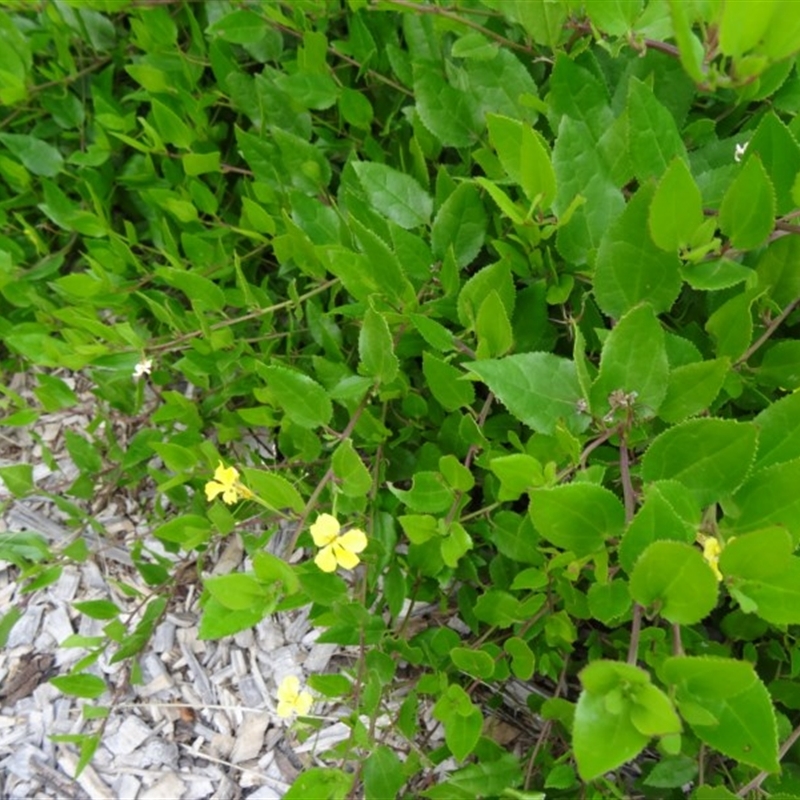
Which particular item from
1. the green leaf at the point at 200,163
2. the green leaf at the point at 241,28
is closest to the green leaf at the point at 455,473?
the green leaf at the point at 200,163

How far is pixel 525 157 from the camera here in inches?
37.3

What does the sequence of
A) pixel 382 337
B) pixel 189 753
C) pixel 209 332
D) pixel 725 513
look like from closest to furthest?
pixel 725 513, pixel 382 337, pixel 209 332, pixel 189 753

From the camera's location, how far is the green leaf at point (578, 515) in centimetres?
82

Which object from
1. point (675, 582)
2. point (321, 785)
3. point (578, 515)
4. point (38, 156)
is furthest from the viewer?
point (38, 156)

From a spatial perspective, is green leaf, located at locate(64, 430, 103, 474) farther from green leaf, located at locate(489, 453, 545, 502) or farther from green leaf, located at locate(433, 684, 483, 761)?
green leaf, located at locate(489, 453, 545, 502)

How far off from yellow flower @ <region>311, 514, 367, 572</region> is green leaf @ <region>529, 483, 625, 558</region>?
0.21 meters

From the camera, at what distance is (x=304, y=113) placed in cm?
144

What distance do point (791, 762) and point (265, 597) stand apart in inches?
28.4

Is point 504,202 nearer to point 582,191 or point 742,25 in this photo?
point 582,191

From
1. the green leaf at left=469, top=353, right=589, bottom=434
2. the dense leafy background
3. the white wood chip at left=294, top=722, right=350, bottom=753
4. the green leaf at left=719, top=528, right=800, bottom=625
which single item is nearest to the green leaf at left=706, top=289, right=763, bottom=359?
the dense leafy background

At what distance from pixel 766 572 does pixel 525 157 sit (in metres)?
0.50

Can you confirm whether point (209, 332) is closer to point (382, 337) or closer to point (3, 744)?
point (382, 337)

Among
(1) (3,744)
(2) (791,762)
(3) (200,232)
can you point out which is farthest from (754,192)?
(1) (3,744)

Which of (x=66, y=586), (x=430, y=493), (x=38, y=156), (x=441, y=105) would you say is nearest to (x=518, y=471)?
(x=430, y=493)
